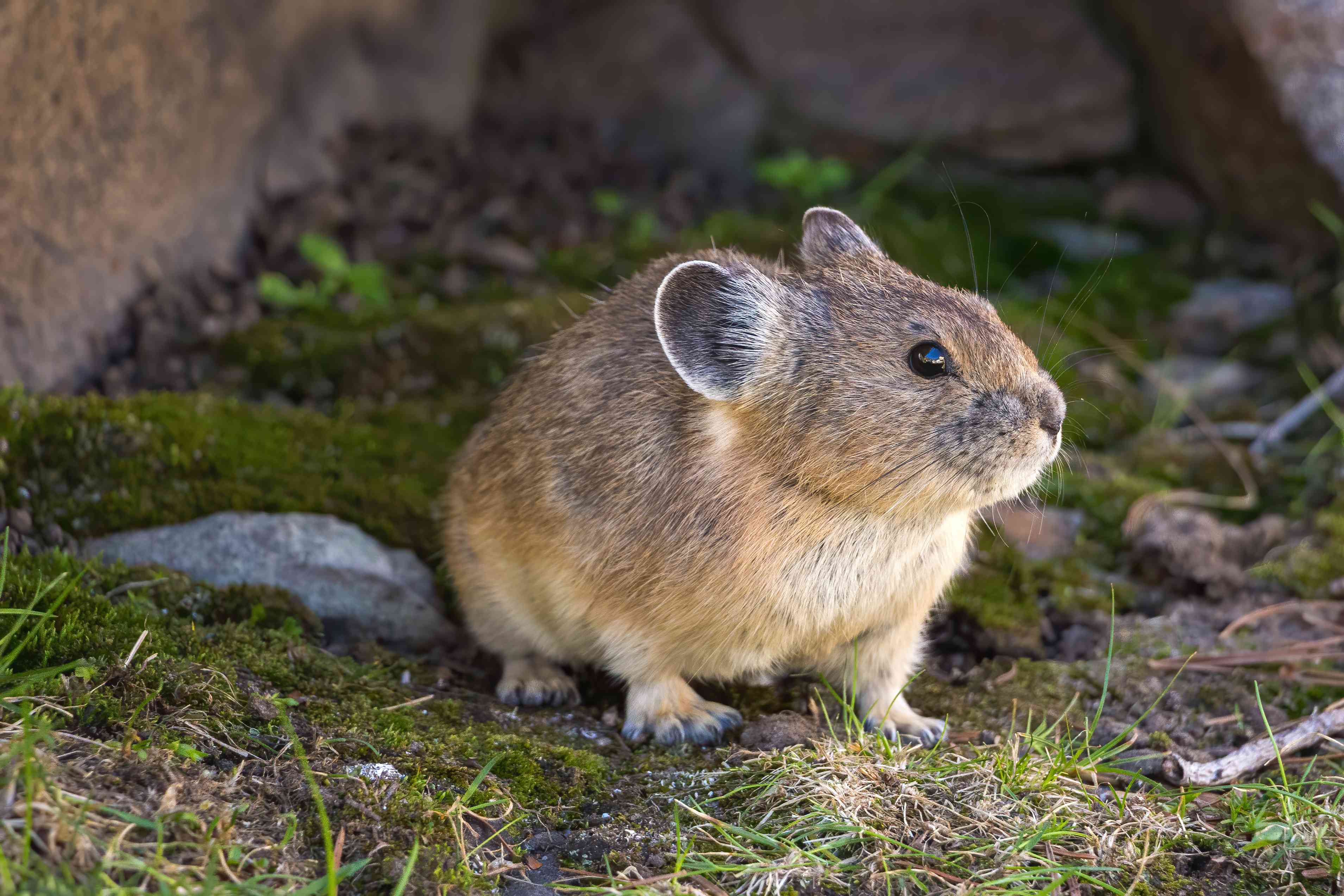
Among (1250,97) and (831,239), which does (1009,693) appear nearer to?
(831,239)

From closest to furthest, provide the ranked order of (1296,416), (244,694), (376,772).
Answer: (376,772)
(244,694)
(1296,416)

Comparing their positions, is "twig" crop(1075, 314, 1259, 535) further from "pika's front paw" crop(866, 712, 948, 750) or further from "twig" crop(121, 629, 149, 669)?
"twig" crop(121, 629, 149, 669)

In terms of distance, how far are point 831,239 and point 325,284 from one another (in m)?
4.49

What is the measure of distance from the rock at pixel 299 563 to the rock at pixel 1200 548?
4.22m

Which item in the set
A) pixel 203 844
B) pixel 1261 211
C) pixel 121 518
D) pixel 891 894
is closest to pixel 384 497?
pixel 121 518

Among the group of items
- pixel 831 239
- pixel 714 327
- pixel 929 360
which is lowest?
pixel 929 360

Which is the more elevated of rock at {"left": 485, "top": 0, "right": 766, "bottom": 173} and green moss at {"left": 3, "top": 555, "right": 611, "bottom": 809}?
rock at {"left": 485, "top": 0, "right": 766, "bottom": 173}

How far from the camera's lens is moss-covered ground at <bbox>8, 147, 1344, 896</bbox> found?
4203 mm

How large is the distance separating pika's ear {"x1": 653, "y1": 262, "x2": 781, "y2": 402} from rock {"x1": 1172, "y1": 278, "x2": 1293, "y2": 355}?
18.5 ft

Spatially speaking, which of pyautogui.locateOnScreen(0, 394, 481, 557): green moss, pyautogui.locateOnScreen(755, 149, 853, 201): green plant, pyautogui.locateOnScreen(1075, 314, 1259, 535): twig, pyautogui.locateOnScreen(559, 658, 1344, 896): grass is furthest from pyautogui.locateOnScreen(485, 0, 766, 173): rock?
pyautogui.locateOnScreen(559, 658, 1344, 896): grass

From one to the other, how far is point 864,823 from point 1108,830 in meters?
0.92

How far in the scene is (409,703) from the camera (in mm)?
5367

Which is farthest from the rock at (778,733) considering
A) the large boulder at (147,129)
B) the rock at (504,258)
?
the rock at (504,258)

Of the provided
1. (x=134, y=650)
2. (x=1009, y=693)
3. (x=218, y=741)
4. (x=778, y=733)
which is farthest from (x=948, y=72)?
(x=218, y=741)
